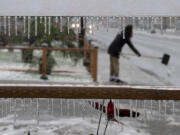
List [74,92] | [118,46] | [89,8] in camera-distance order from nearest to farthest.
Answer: [89,8] → [74,92] → [118,46]

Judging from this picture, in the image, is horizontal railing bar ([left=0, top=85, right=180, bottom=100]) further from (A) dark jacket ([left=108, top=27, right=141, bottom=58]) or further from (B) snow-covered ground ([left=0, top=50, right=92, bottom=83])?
(A) dark jacket ([left=108, top=27, right=141, bottom=58])

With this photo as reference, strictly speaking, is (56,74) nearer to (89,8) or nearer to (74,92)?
(74,92)

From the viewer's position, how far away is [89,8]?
2492 millimetres

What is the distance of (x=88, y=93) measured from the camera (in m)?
3.08

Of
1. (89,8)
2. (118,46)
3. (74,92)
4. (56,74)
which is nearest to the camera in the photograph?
(89,8)

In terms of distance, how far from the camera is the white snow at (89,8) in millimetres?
2477

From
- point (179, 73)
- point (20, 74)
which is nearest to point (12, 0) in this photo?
point (20, 74)

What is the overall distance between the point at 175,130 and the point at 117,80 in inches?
169

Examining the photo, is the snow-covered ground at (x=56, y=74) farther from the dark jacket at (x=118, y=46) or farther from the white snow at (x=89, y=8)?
the white snow at (x=89, y=8)

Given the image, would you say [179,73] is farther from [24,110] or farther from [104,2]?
[104,2]

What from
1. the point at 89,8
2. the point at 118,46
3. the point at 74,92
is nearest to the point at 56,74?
the point at 118,46

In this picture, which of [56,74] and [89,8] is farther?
[56,74]

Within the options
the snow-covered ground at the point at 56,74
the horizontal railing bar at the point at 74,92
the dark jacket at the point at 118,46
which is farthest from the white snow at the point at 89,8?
the dark jacket at the point at 118,46

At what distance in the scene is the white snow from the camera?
2.48 m
